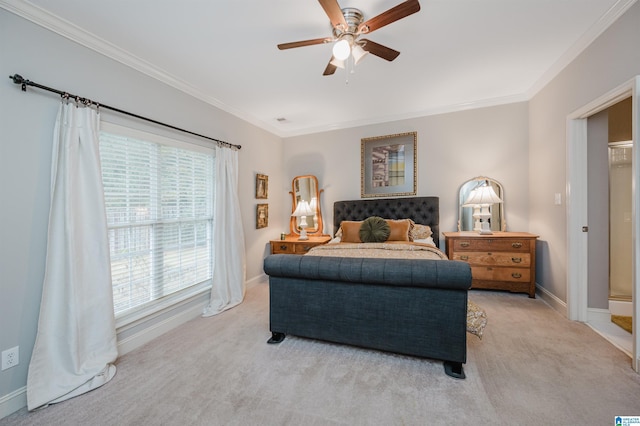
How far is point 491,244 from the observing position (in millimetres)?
3207

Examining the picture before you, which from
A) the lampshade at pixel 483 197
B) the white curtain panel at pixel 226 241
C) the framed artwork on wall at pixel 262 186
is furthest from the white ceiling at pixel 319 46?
the lampshade at pixel 483 197

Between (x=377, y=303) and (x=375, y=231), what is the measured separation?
5.11 ft

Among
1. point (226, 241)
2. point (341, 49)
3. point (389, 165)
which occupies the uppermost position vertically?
point (341, 49)

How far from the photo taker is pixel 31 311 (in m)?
1.67

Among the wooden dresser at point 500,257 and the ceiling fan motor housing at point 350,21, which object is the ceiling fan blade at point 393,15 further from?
the wooden dresser at point 500,257

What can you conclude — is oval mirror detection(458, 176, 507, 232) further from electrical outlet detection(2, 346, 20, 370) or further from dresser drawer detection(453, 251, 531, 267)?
electrical outlet detection(2, 346, 20, 370)

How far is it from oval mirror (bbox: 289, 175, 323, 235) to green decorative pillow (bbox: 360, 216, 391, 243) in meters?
1.18

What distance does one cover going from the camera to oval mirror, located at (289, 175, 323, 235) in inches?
176

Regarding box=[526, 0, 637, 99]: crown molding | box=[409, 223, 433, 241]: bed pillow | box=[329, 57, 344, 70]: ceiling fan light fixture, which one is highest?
box=[526, 0, 637, 99]: crown molding

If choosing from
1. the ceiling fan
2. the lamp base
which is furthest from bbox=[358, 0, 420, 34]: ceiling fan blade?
the lamp base

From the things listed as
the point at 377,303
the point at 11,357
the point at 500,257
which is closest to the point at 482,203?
the point at 500,257

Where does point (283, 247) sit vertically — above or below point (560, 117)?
below

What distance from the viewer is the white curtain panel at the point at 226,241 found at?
3018 mm

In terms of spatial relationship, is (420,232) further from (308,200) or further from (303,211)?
(308,200)
